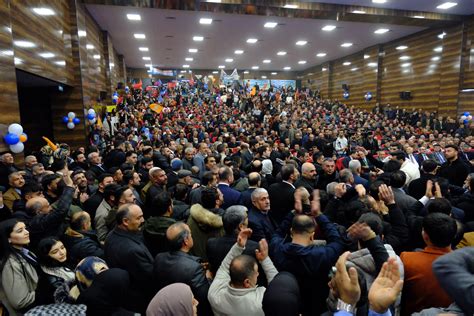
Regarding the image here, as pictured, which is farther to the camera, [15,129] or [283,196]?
[15,129]

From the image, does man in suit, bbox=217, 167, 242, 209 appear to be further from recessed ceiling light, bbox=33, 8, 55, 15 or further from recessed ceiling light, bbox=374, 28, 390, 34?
recessed ceiling light, bbox=374, 28, 390, 34

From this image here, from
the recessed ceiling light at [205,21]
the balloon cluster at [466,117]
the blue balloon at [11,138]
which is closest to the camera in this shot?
the blue balloon at [11,138]

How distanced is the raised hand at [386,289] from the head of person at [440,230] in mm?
618

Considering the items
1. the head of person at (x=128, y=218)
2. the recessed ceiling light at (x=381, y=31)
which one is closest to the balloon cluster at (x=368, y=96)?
the recessed ceiling light at (x=381, y=31)

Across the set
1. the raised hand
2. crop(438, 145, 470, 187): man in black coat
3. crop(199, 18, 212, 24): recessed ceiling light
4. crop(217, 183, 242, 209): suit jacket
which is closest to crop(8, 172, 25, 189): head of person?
crop(217, 183, 242, 209): suit jacket

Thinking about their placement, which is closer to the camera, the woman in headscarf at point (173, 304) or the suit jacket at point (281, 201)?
the woman in headscarf at point (173, 304)

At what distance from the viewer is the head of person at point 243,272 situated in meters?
1.76

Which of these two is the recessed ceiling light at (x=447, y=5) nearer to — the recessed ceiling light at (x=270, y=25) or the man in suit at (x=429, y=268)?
the recessed ceiling light at (x=270, y=25)

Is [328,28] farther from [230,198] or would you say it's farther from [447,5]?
[230,198]

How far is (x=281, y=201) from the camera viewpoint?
11.5 feet

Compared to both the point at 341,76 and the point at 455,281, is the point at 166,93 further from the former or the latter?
the point at 455,281

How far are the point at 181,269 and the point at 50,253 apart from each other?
883 millimetres

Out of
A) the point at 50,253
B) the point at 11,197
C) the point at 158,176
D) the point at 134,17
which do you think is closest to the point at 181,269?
the point at 50,253

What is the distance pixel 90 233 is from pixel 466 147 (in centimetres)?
854
